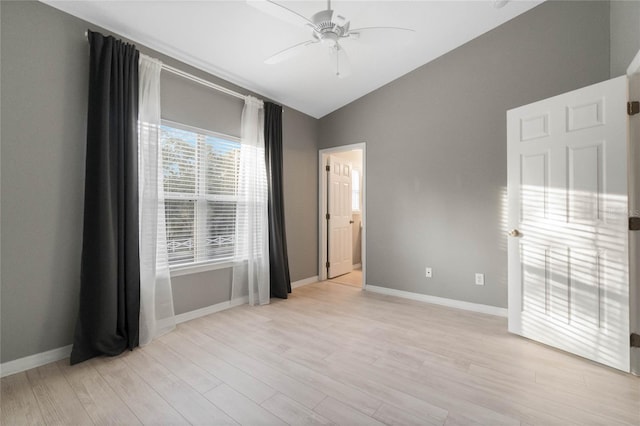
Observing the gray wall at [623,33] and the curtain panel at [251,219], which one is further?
the curtain panel at [251,219]

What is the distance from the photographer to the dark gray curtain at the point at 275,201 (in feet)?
12.0

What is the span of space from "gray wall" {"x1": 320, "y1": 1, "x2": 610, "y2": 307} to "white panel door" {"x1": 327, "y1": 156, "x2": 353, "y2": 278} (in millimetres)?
831

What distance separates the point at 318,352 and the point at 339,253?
2.76 meters

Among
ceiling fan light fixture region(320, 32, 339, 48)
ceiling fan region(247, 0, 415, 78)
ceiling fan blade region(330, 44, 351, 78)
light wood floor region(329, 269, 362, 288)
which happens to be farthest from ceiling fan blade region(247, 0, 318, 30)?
light wood floor region(329, 269, 362, 288)

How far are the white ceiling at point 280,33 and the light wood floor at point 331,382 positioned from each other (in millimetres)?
2782

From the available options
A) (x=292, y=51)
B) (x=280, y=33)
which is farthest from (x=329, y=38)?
(x=280, y=33)

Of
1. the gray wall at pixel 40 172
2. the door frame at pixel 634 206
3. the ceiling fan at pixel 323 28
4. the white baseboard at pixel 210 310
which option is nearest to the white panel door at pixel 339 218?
the white baseboard at pixel 210 310

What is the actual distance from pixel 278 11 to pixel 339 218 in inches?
139

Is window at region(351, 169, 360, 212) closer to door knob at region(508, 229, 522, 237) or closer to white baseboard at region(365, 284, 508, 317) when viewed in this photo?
white baseboard at region(365, 284, 508, 317)

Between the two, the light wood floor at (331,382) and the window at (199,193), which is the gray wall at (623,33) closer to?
the light wood floor at (331,382)

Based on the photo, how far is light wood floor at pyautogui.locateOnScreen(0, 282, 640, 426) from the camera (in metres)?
1.53

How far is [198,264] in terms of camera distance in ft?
9.89

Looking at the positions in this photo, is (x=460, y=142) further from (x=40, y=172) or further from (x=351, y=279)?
(x=40, y=172)

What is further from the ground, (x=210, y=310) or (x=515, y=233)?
(x=515, y=233)
